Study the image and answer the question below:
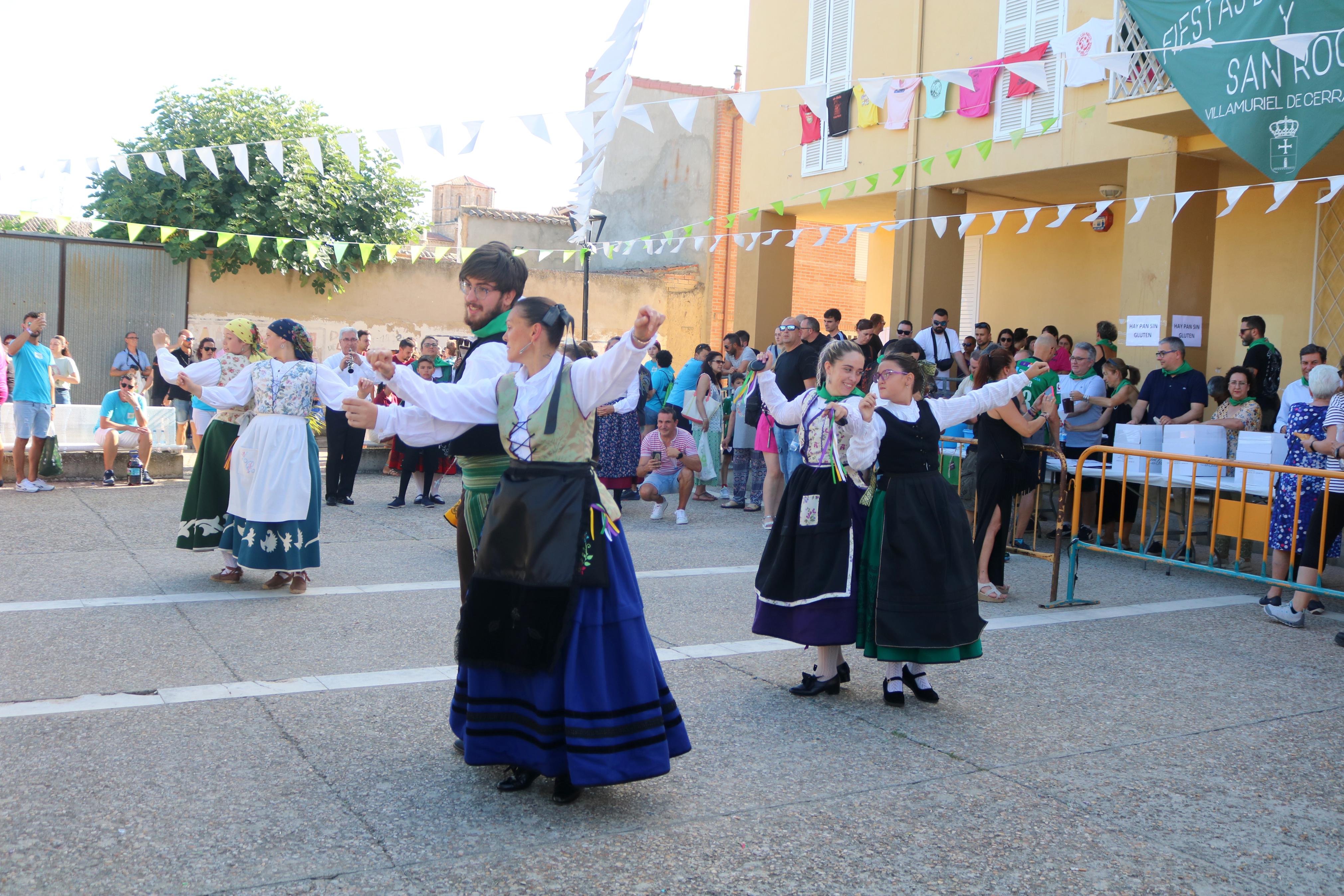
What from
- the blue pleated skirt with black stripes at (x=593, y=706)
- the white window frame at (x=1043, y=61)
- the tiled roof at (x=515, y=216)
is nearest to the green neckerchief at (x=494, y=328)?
the blue pleated skirt with black stripes at (x=593, y=706)

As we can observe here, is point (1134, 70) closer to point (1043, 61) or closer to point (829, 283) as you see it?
point (1043, 61)

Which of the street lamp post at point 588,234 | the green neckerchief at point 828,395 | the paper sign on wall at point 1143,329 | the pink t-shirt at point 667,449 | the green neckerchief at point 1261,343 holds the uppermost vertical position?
the street lamp post at point 588,234

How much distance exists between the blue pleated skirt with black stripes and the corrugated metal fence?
53.2ft

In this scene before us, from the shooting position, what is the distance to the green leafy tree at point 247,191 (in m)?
19.2

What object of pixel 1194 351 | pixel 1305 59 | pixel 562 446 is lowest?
pixel 562 446

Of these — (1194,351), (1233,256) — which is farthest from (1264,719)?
(1233,256)

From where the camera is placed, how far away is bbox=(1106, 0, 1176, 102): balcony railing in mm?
10945

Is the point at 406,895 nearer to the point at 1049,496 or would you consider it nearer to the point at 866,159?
the point at 1049,496

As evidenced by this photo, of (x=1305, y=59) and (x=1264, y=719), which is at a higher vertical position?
(x=1305, y=59)

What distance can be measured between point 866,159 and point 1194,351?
5772mm

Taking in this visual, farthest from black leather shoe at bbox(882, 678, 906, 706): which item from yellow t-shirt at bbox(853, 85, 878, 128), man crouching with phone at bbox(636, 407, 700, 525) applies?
yellow t-shirt at bbox(853, 85, 878, 128)

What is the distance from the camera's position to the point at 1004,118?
1422 centimetres

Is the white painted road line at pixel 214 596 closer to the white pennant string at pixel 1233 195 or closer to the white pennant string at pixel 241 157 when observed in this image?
the white pennant string at pixel 241 157

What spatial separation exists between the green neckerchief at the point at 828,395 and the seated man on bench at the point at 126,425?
31.8ft
